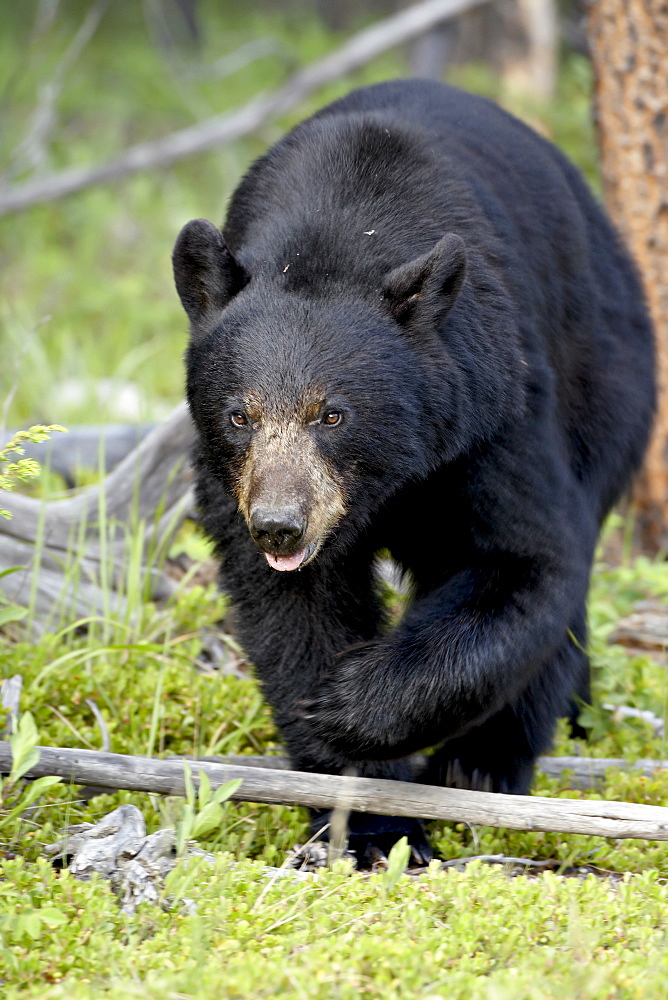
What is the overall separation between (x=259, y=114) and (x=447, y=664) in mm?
6168

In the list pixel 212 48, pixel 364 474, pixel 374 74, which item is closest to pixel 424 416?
pixel 364 474

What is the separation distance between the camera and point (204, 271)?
2852 mm

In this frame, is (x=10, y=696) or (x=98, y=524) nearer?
(x=10, y=696)

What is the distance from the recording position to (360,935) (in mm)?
2203

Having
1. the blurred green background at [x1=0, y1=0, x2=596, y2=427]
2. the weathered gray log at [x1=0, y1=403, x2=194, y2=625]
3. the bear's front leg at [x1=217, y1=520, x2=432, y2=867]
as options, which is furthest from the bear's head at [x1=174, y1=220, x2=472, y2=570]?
the weathered gray log at [x1=0, y1=403, x2=194, y2=625]

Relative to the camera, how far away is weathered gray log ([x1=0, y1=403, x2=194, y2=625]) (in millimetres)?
4113

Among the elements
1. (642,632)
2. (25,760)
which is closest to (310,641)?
(25,760)

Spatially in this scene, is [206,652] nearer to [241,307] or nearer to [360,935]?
[241,307]

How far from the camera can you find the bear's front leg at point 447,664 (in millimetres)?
2863

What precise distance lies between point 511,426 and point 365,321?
473mm

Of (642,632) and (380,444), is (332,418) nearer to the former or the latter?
(380,444)

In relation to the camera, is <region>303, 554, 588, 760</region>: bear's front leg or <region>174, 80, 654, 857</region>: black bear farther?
<region>303, 554, 588, 760</region>: bear's front leg

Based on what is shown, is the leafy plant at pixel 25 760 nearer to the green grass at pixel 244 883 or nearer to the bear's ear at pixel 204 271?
the green grass at pixel 244 883

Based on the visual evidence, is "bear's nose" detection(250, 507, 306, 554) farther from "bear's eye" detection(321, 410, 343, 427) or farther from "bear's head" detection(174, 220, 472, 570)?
"bear's eye" detection(321, 410, 343, 427)
